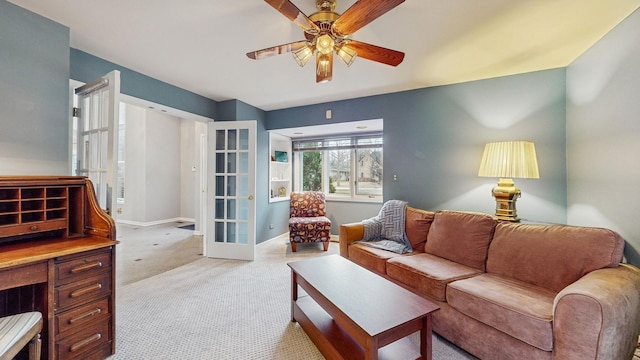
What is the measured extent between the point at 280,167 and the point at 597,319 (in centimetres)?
457

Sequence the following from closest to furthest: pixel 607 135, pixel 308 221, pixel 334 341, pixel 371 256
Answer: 1. pixel 334 341
2. pixel 607 135
3. pixel 371 256
4. pixel 308 221

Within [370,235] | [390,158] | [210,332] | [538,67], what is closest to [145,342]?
[210,332]

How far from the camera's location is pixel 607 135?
6.47ft

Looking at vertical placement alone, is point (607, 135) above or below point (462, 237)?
above

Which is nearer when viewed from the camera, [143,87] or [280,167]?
[143,87]

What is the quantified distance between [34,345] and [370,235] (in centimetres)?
279

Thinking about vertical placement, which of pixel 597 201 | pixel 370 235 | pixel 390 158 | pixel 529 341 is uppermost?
pixel 390 158

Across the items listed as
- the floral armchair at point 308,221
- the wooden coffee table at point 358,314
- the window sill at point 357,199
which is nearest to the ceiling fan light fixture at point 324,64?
the wooden coffee table at point 358,314

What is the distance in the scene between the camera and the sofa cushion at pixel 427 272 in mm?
1946

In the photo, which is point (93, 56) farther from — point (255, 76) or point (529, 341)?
point (529, 341)

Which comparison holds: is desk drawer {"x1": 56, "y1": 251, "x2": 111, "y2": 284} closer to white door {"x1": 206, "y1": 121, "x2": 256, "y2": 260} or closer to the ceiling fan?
the ceiling fan

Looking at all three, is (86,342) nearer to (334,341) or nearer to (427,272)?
(334,341)

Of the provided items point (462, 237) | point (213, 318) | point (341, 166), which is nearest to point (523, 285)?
point (462, 237)

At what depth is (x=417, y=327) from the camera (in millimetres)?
1402
